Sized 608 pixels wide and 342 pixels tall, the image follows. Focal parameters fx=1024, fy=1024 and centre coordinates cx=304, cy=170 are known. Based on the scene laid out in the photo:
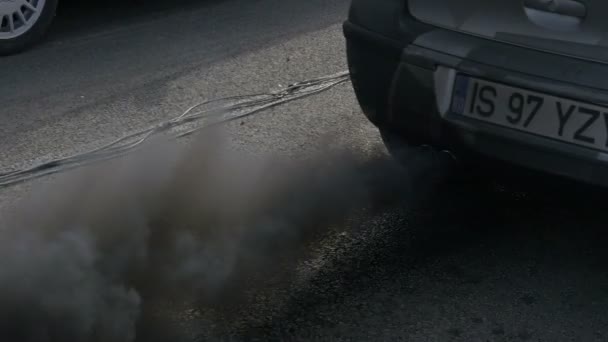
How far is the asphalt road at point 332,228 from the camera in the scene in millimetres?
3162

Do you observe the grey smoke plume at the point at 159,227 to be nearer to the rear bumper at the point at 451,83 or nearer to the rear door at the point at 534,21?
the rear bumper at the point at 451,83

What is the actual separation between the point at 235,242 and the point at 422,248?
0.66 meters

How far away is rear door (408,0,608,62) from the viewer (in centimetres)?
302

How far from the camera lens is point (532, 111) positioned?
309cm

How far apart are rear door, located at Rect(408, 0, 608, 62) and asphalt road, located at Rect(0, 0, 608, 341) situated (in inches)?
19.0

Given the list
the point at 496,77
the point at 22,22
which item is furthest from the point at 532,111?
the point at 22,22

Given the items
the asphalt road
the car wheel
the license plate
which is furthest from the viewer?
the car wheel

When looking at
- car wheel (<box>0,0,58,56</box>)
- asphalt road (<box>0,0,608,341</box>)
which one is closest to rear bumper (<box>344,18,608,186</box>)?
asphalt road (<box>0,0,608,341</box>)

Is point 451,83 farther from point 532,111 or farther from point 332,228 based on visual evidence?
point 332,228

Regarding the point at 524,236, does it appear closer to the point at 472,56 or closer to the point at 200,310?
the point at 472,56

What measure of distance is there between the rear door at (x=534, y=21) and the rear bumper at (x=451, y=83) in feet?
0.10

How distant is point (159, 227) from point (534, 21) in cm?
144

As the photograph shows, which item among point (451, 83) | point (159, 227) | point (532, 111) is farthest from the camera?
point (159, 227)

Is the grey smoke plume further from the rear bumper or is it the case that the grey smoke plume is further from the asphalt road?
the rear bumper
